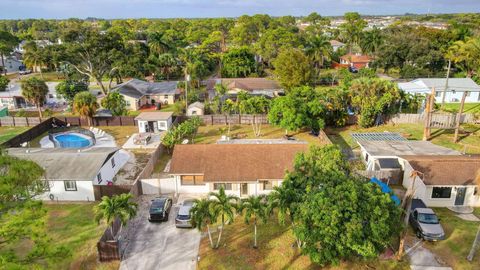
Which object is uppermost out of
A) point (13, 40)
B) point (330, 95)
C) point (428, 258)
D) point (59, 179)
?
point (13, 40)

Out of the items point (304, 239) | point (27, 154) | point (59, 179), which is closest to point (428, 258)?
point (304, 239)

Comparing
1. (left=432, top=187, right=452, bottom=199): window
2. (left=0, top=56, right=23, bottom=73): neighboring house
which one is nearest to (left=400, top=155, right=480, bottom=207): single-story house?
(left=432, top=187, right=452, bottom=199): window

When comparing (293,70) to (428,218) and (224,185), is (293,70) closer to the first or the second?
(224,185)

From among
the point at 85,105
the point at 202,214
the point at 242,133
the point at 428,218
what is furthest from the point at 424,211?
the point at 85,105

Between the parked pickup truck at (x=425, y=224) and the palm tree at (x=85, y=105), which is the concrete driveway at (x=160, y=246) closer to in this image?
the parked pickup truck at (x=425, y=224)

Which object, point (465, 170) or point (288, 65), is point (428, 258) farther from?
point (288, 65)

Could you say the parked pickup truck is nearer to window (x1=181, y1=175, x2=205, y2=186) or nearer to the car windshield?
the car windshield

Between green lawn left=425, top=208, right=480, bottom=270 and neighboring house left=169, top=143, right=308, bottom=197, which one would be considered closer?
green lawn left=425, top=208, right=480, bottom=270
